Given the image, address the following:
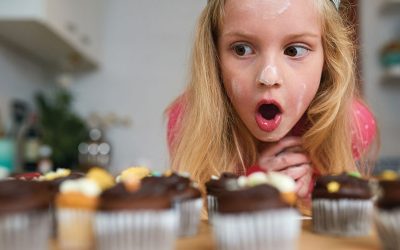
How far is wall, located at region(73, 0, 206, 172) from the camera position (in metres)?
3.15

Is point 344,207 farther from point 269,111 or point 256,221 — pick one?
point 269,111

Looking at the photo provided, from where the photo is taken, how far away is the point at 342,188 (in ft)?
2.09

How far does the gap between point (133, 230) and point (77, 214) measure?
0.09m

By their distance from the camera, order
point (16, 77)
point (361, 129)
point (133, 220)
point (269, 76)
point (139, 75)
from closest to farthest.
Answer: point (133, 220), point (269, 76), point (361, 129), point (16, 77), point (139, 75)

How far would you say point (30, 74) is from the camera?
111 inches

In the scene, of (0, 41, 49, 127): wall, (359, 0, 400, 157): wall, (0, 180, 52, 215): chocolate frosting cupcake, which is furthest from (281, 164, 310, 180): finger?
(359, 0, 400, 157): wall

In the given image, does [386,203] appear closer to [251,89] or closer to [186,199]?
[186,199]

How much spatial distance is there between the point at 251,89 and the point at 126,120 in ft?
7.70

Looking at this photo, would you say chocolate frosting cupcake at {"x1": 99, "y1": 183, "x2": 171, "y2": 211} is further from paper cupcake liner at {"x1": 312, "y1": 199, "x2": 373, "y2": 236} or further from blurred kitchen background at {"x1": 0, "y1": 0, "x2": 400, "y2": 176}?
blurred kitchen background at {"x1": 0, "y1": 0, "x2": 400, "y2": 176}

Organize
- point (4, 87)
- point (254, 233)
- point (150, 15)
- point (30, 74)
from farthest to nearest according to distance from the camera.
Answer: point (150, 15) → point (30, 74) → point (4, 87) → point (254, 233)

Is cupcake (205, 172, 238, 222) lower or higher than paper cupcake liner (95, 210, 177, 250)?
higher

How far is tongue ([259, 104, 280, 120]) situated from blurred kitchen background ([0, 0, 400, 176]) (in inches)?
60.8

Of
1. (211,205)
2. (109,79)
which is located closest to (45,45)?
(109,79)

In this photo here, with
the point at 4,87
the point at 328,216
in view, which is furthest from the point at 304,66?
the point at 4,87
